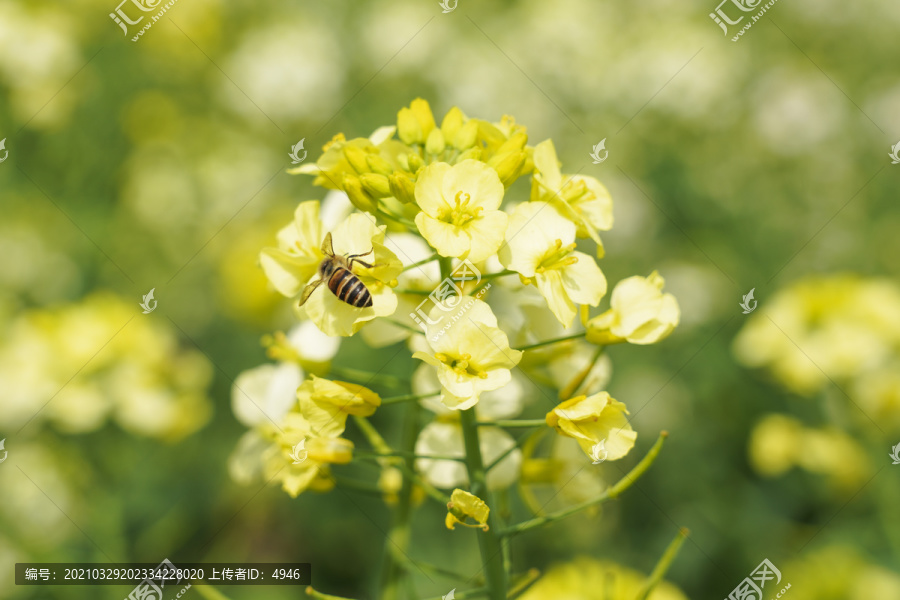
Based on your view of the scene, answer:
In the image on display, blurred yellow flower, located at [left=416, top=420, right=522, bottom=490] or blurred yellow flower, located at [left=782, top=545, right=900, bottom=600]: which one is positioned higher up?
blurred yellow flower, located at [left=416, top=420, right=522, bottom=490]
